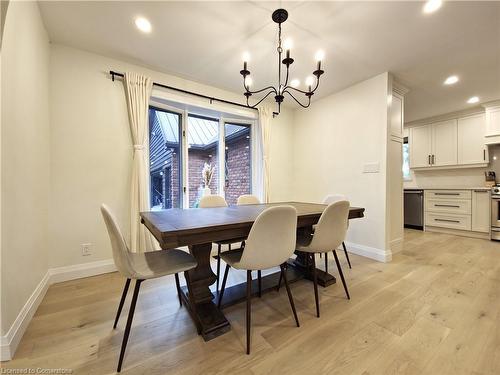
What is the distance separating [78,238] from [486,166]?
6744 mm

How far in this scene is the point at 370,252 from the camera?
9.31ft

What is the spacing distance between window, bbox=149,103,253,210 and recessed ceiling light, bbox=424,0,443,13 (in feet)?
8.34

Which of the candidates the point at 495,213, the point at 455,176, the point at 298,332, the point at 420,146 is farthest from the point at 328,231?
the point at 455,176

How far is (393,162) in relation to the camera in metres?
2.89

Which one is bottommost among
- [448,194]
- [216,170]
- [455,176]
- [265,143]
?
[448,194]

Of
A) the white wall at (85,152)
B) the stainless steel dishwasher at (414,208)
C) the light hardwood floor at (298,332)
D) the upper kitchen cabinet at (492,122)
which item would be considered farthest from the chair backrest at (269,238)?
the upper kitchen cabinet at (492,122)

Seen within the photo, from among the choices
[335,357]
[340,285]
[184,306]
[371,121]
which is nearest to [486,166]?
[371,121]

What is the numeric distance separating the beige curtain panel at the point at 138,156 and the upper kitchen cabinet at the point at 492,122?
5687 millimetres

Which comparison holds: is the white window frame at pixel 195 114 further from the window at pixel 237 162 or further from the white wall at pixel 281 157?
the white wall at pixel 281 157

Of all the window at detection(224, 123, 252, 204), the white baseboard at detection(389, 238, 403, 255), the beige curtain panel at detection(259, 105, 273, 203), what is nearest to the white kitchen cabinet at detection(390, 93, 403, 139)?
the white baseboard at detection(389, 238, 403, 255)

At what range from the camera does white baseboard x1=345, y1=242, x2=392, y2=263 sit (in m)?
2.69

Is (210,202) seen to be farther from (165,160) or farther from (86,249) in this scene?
(86,249)

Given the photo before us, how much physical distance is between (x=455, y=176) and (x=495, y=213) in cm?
116

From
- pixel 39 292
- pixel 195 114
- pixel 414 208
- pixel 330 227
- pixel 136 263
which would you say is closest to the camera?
pixel 136 263
